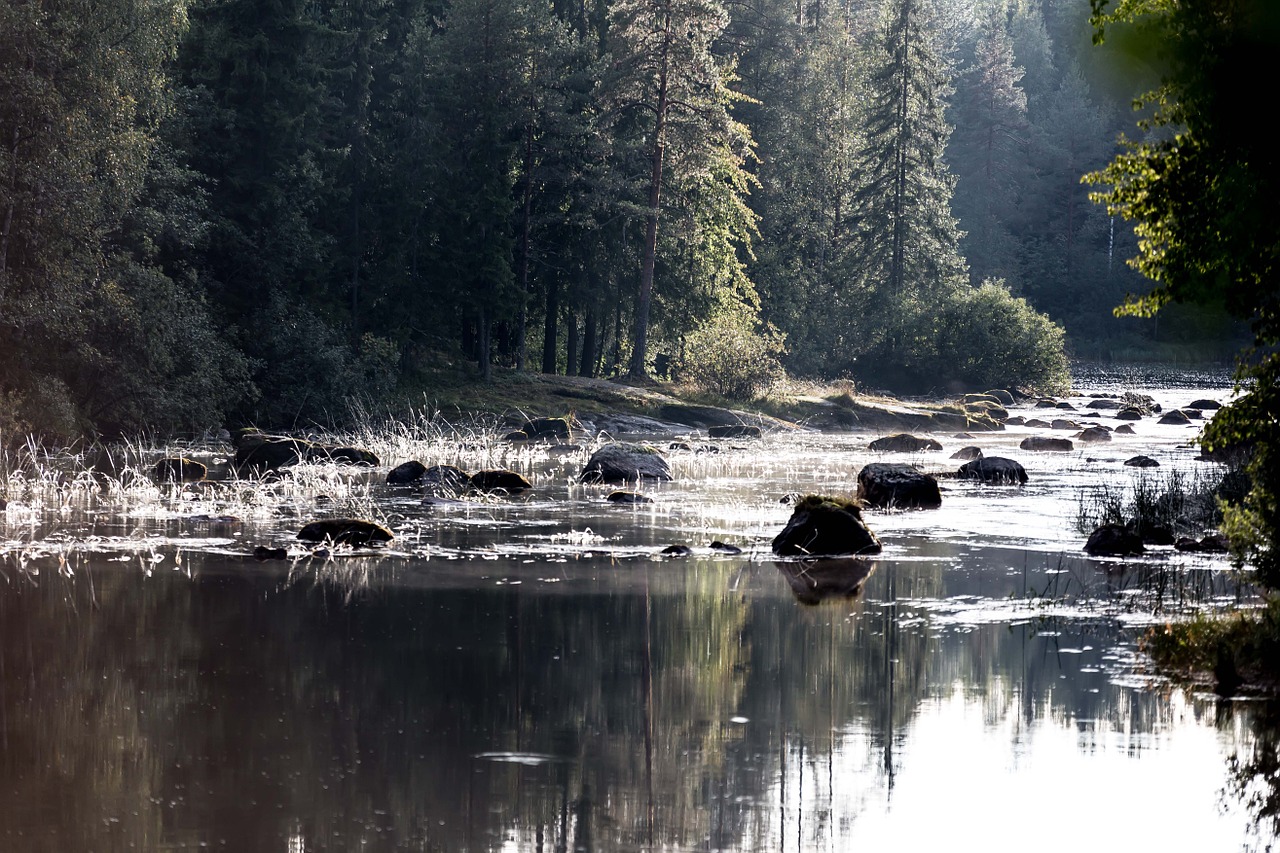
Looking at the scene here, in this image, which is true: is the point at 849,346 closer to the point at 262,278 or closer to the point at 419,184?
the point at 419,184

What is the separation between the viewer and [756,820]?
8352 millimetres

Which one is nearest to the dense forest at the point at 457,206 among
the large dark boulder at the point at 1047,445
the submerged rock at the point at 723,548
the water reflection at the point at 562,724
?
the water reflection at the point at 562,724

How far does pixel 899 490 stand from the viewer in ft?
80.3

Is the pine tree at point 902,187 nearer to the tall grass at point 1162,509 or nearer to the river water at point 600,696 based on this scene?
the tall grass at point 1162,509

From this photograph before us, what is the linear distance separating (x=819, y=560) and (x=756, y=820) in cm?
987

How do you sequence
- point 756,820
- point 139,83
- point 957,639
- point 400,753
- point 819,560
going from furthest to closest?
point 139,83 < point 819,560 < point 957,639 < point 400,753 < point 756,820

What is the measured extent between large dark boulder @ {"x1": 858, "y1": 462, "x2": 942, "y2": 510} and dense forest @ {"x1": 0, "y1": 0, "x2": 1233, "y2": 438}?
22.5ft

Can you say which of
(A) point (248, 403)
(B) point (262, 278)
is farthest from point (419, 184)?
(A) point (248, 403)

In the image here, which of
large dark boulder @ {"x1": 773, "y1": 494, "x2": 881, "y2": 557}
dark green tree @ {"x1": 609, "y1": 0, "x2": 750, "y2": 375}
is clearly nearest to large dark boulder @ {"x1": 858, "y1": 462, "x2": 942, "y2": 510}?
large dark boulder @ {"x1": 773, "y1": 494, "x2": 881, "y2": 557}

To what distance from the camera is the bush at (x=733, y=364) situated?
49.9 metres

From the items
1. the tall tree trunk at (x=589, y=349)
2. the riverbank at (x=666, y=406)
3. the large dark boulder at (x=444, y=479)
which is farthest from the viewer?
the tall tree trunk at (x=589, y=349)

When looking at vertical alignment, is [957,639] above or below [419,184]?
below

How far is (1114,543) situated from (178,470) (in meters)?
17.6

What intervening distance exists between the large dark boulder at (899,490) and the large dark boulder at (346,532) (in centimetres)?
896
